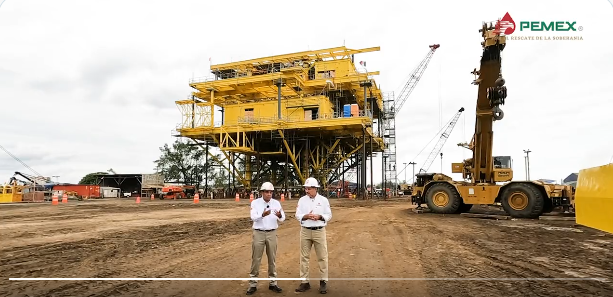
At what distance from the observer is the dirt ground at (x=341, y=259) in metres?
5.35

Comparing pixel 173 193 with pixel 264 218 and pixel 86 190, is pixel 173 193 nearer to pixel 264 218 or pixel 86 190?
pixel 86 190

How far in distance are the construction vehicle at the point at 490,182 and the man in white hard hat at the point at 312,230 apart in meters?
11.5

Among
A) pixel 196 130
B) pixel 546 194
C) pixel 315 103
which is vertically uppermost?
pixel 315 103

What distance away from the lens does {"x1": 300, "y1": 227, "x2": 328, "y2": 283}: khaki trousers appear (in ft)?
17.3

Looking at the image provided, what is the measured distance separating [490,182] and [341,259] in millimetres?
11458

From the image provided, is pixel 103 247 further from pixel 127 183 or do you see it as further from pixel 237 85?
pixel 127 183

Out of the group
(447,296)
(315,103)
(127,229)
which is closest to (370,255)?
(447,296)

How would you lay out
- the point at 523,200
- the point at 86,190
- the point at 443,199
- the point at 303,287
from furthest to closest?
the point at 86,190, the point at 443,199, the point at 523,200, the point at 303,287

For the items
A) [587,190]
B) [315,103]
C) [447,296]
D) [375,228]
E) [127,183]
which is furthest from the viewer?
[127,183]

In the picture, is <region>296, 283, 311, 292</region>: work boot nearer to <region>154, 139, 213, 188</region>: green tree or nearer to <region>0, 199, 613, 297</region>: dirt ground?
<region>0, 199, 613, 297</region>: dirt ground

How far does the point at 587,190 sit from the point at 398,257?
531 centimetres

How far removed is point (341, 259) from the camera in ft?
24.3

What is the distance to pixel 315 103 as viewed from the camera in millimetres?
38375

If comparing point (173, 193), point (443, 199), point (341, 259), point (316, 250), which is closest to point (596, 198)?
point (316, 250)
